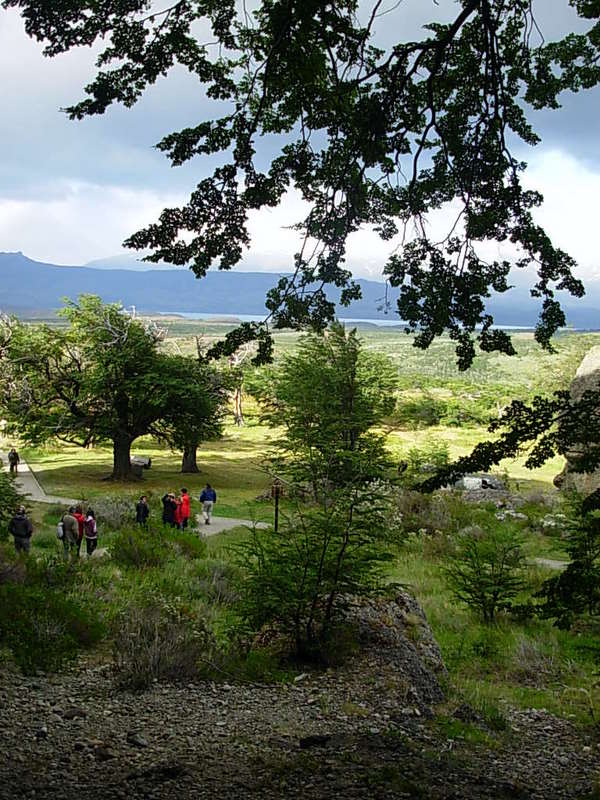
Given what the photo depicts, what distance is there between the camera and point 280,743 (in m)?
5.15

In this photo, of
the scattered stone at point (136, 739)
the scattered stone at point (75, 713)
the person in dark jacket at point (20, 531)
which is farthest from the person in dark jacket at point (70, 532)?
the scattered stone at point (136, 739)

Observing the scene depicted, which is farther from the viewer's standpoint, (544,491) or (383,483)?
(544,491)

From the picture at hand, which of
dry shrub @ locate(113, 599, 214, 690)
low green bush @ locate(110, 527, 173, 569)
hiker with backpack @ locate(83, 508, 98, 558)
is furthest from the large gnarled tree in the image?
dry shrub @ locate(113, 599, 214, 690)

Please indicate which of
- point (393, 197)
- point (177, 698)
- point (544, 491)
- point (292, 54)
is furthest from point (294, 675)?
point (544, 491)

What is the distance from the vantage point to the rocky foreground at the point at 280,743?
4.29 meters

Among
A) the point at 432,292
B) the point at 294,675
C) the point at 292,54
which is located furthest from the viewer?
the point at 294,675

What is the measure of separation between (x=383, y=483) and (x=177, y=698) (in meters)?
4.04

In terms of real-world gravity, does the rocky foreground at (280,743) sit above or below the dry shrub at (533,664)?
above

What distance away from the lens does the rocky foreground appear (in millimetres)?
4285

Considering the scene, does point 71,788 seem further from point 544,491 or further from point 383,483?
point 544,491

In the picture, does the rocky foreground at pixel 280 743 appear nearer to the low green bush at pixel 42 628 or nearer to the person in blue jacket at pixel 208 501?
the low green bush at pixel 42 628

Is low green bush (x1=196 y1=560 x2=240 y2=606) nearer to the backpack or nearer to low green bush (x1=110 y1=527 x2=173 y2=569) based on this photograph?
low green bush (x1=110 y1=527 x2=173 y2=569)

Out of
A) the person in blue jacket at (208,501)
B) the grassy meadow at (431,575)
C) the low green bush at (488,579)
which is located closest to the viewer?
the grassy meadow at (431,575)

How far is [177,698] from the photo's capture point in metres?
6.21
